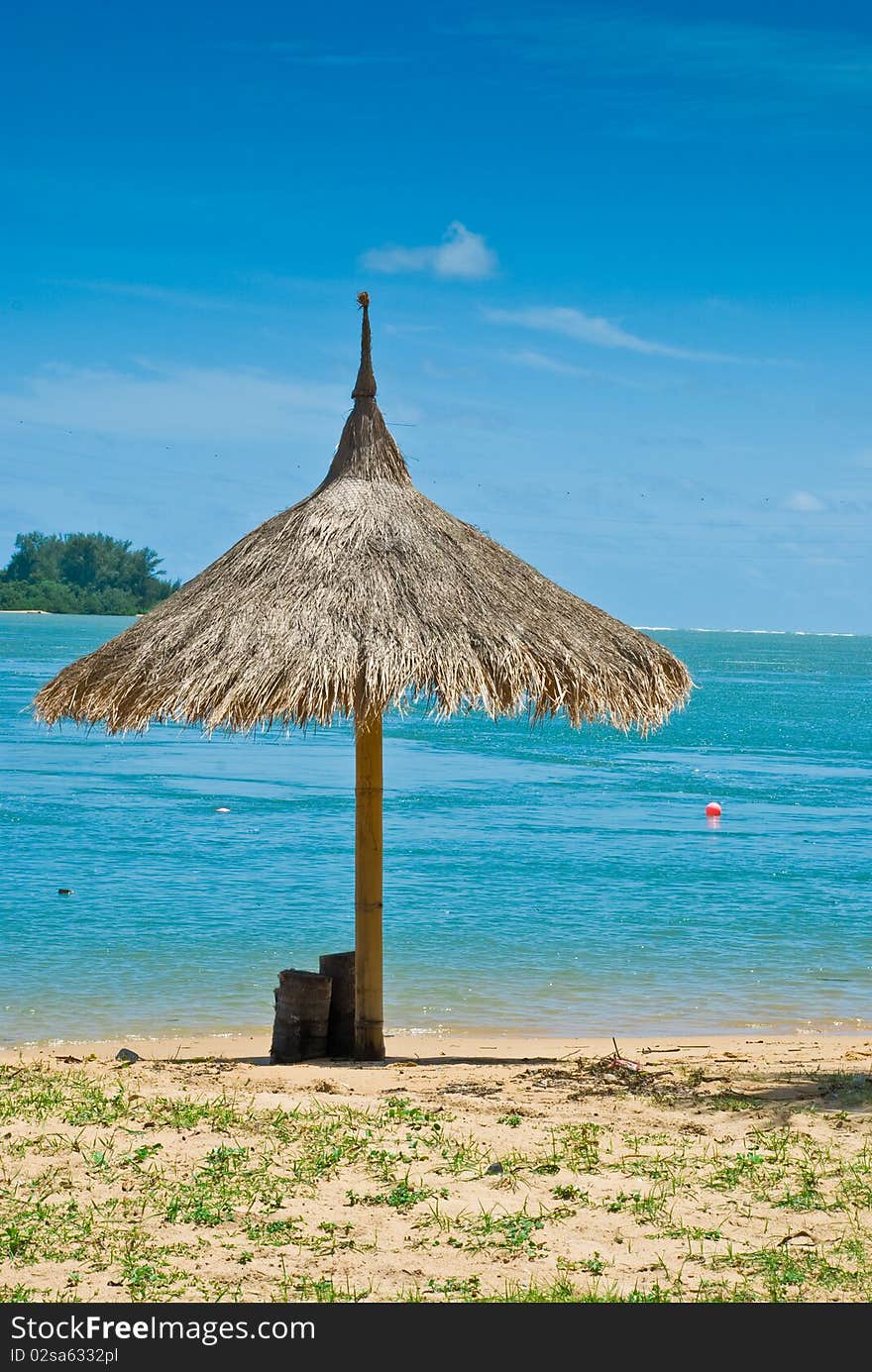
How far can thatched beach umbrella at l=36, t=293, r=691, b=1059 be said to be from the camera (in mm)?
6559

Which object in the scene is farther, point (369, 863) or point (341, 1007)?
point (341, 1007)

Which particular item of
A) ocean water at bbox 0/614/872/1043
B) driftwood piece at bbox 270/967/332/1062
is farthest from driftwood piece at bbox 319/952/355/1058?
ocean water at bbox 0/614/872/1043

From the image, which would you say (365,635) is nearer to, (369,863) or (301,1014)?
(369,863)

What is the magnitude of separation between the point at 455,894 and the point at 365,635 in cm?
910

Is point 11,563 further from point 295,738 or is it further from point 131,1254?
point 131,1254

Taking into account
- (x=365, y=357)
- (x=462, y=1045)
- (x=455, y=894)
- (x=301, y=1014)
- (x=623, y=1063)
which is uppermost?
(x=365, y=357)

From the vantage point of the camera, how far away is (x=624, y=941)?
13.0 metres

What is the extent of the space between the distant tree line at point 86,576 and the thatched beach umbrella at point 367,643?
135 meters

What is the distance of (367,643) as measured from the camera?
6.58m

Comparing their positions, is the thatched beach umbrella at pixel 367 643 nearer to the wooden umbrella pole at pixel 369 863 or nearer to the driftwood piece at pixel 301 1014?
the wooden umbrella pole at pixel 369 863

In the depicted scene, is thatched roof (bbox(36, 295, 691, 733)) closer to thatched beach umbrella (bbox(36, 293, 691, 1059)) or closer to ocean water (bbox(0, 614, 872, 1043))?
thatched beach umbrella (bbox(36, 293, 691, 1059))

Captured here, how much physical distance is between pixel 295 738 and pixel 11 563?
12181cm

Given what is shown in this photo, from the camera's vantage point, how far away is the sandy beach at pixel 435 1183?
3947 mm

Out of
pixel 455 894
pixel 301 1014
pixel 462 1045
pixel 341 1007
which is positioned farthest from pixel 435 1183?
pixel 455 894
